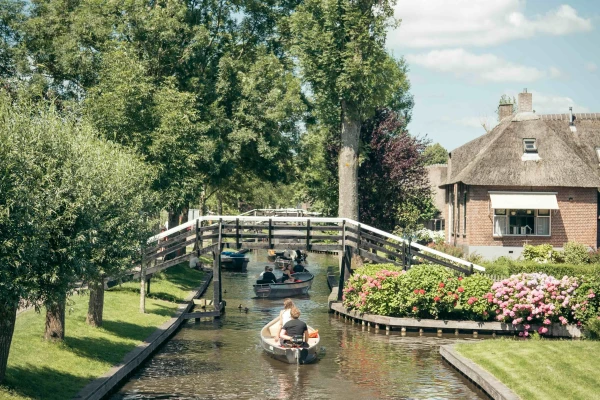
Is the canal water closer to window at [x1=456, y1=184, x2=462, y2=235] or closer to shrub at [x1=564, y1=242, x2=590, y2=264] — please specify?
shrub at [x1=564, y1=242, x2=590, y2=264]

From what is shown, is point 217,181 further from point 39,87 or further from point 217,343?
point 217,343

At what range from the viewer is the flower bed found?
Result: 26172 millimetres

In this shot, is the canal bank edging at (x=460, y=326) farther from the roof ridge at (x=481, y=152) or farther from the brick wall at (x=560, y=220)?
the roof ridge at (x=481, y=152)

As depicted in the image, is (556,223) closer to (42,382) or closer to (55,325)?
(55,325)

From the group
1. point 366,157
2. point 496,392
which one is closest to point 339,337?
point 496,392

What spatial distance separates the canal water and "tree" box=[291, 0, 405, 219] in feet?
43.8

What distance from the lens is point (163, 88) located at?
3606 cm

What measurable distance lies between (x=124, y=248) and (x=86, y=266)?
2629mm

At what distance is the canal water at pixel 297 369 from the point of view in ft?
61.0

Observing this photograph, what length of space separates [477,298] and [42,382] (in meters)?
16.0

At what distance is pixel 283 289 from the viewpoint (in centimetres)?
3744

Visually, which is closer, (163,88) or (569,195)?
(163,88)

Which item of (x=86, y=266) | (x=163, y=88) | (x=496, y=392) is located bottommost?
(x=496, y=392)

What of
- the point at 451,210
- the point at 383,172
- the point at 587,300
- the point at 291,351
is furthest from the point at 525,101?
the point at 291,351
